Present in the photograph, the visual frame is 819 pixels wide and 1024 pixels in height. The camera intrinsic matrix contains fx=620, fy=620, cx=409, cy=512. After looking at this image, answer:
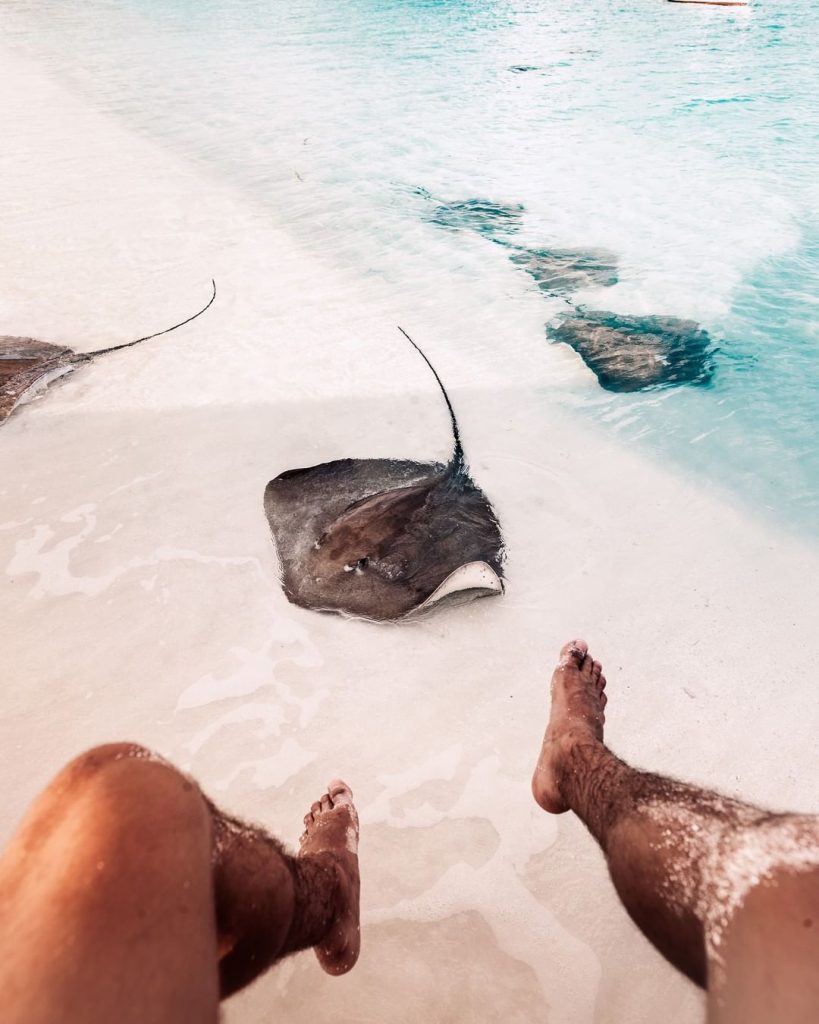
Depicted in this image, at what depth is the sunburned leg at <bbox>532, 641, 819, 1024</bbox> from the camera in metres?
0.99

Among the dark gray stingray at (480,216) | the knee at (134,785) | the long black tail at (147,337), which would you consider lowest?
the long black tail at (147,337)

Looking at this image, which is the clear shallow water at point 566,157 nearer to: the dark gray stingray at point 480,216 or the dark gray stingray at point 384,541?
the dark gray stingray at point 480,216

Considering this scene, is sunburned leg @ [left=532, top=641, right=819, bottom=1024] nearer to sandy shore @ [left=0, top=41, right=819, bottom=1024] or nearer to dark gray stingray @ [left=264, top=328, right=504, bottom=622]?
sandy shore @ [left=0, top=41, right=819, bottom=1024]

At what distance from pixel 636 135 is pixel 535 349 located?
24.8 feet

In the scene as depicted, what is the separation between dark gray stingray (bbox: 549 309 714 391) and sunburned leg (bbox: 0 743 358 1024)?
12.7 ft

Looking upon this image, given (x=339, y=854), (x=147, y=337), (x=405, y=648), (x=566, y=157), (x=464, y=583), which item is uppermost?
(x=566, y=157)

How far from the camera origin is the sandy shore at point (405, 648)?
5.72 feet

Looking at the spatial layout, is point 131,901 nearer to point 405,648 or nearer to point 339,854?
point 339,854

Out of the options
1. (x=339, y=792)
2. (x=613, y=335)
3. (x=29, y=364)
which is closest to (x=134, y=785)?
(x=339, y=792)

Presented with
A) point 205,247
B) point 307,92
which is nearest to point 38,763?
point 205,247

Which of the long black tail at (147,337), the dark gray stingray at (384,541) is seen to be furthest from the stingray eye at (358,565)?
the long black tail at (147,337)

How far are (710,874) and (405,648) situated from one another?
143 cm

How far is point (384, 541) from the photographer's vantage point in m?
2.58

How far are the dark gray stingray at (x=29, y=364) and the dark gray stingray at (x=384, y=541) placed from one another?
1873 mm
